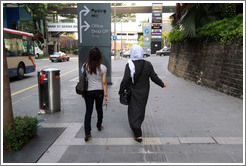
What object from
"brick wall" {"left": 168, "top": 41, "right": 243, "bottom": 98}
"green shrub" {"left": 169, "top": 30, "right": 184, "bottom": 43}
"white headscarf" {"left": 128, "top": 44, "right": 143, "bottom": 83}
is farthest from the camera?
"green shrub" {"left": 169, "top": 30, "right": 184, "bottom": 43}

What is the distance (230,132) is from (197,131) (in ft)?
1.99

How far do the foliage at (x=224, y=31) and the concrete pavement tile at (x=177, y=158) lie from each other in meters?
5.38

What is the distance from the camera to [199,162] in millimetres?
3303

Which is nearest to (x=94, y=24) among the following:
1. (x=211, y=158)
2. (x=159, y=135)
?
(x=159, y=135)

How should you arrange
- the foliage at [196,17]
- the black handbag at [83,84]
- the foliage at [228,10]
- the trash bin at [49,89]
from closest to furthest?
the black handbag at [83,84] < the trash bin at [49,89] < the foliage at [228,10] < the foliage at [196,17]

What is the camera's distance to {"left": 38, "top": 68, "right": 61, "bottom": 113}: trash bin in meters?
5.84

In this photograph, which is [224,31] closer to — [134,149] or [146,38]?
[134,149]

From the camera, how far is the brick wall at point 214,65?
302 inches

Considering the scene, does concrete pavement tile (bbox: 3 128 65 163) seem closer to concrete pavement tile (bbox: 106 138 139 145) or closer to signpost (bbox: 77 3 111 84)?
concrete pavement tile (bbox: 106 138 139 145)

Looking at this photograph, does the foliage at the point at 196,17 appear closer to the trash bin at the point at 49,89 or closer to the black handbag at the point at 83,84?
the trash bin at the point at 49,89

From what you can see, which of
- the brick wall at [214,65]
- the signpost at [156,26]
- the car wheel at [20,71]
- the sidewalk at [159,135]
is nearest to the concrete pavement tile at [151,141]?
the sidewalk at [159,135]

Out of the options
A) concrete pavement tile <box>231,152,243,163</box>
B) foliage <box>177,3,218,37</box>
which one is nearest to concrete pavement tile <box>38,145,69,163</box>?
concrete pavement tile <box>231,152,243,163</box>

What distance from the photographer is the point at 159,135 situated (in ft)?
14.5

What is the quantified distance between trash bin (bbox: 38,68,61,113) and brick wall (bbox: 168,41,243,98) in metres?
5.48
